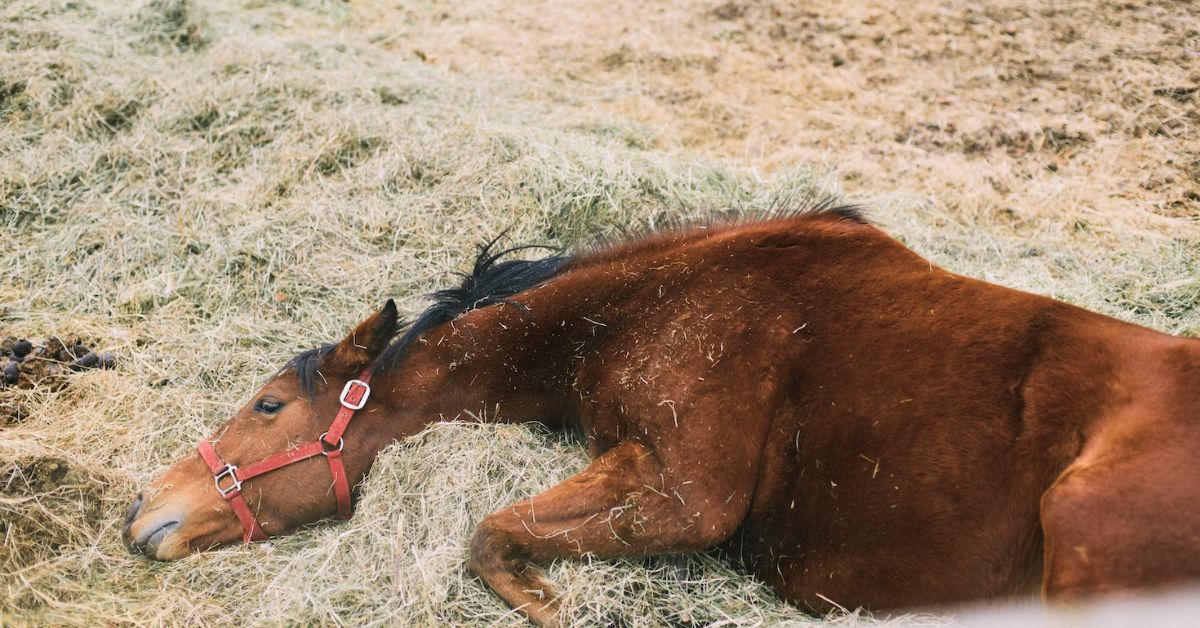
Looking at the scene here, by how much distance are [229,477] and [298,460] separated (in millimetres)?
279

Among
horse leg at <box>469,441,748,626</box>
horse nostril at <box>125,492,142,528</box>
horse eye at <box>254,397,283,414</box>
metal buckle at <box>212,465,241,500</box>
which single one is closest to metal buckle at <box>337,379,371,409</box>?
horse eye at <box>254,397,283,414</box>

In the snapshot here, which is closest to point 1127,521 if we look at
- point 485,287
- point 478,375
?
point 478,375

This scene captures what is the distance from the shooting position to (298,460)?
3.40m

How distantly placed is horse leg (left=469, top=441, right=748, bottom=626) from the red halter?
70cm

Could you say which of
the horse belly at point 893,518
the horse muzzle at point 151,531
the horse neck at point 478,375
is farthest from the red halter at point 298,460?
the horse belly at point 893,518

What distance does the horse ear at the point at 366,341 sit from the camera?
11.2ft

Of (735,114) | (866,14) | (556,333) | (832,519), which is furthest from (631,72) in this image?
(832,519)

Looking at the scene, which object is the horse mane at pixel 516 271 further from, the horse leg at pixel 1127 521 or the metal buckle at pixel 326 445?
the horse leg at pixel 1127 521

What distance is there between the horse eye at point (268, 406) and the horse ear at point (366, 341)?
0.29 metres

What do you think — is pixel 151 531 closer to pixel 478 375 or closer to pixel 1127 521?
pixel 478 375

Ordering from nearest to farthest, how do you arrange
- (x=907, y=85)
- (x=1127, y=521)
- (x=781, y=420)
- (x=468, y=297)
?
(x=1127, y=521) < (x=781, y=420) < (x=468, y=297) < (x=907, y=85)

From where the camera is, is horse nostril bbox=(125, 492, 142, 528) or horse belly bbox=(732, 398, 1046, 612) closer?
horse belly bbox=(732, 398, 1046, 612)

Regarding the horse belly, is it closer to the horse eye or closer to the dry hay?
the dry hay

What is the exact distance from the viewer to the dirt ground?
585 centimetres
